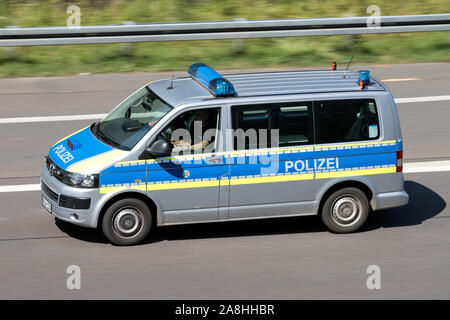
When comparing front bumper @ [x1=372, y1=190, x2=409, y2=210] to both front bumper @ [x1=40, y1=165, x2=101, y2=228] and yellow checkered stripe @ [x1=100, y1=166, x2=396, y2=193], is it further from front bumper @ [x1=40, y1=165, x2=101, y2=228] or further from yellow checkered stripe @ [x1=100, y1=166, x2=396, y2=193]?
front bumper @ [x1=40, y1=165, x2=101, y2=228]

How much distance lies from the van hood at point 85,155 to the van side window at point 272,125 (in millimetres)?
1296

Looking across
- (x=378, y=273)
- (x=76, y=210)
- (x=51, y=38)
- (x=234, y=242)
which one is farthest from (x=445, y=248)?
(x=51, y=38)

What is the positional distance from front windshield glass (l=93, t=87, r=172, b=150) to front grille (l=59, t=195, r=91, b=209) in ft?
2.32

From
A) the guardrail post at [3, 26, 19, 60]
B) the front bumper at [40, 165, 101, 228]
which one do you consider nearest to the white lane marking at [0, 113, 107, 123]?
the guardrail post at [3, 26, 19, 60]

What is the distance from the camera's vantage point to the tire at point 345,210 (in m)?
9.00

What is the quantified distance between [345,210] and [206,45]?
884cm

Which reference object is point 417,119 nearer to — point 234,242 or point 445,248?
Result: point 445,248

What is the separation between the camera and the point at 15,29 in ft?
50.8

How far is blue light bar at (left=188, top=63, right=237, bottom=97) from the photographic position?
851 cm

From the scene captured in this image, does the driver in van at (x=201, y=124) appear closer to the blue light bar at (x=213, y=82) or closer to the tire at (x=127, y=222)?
the blue light bar at (x=213, y=82)

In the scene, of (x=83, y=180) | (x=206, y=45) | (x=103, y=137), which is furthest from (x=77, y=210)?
(x=206, y=45)

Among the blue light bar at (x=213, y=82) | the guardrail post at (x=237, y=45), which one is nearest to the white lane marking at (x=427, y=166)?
the blue light bar at (x=213, y=82)

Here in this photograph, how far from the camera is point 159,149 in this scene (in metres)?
8.26

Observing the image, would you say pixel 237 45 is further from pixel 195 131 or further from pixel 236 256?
pixel 236 256
